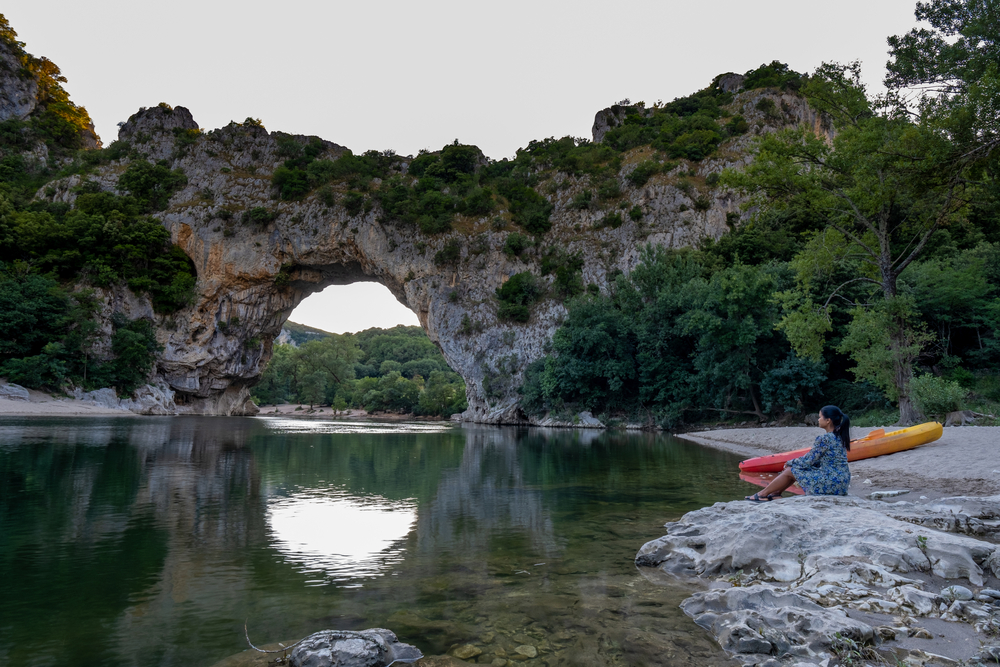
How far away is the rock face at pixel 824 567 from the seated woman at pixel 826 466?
0.49 m

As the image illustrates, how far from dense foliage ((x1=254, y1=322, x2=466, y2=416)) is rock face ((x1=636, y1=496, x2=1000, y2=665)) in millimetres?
54331

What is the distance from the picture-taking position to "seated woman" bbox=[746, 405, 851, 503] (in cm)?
638

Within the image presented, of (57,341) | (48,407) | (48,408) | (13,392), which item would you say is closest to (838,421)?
(48,408)

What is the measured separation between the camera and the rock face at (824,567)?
314 centimetres

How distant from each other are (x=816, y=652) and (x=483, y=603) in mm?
2133

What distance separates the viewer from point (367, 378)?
72.8 m

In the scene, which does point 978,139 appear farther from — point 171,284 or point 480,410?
point 171,284

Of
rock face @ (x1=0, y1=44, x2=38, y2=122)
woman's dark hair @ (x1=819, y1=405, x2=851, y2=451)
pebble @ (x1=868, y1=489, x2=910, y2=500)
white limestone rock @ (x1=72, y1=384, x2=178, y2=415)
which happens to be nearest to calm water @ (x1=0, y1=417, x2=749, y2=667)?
pebble @ (x1=868, y1=489, x2=910, y2=500)

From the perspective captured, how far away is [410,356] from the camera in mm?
93938

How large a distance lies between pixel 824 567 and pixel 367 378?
236 ft

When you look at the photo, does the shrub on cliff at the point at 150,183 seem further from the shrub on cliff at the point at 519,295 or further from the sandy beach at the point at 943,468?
the sandy beach at the point at 943,468

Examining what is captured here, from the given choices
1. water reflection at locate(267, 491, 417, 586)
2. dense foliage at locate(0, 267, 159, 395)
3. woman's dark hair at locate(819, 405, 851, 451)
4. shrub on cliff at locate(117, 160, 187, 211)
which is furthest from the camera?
shrub on cliff at locate(117, 160, 187, 211)

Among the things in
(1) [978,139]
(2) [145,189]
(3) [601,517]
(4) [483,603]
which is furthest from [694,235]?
(2) [145,189]

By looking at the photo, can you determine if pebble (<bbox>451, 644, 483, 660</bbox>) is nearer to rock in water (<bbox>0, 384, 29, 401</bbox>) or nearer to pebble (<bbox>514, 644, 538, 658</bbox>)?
pebble (<bbox>514, 644, 538, 658</bbox>)
